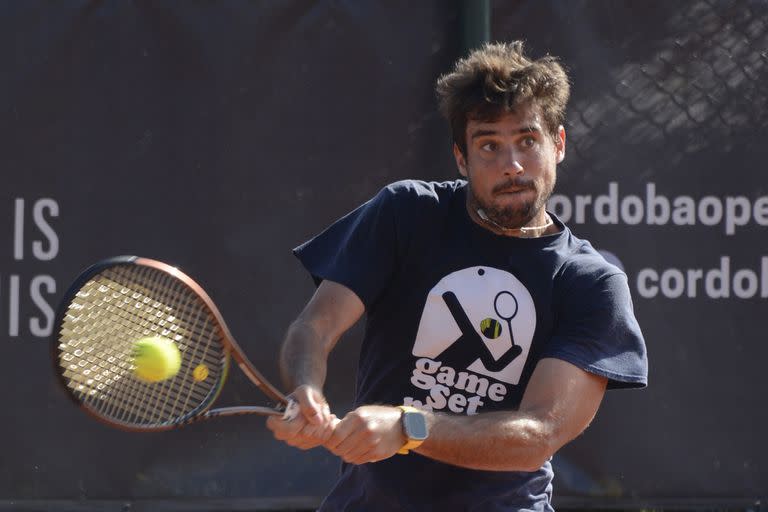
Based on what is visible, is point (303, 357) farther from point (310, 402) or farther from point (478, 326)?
point (478, 326)

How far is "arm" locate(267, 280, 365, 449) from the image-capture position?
102 inches

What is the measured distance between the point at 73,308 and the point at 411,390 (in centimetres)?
79

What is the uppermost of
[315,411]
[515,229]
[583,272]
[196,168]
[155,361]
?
[196,168]

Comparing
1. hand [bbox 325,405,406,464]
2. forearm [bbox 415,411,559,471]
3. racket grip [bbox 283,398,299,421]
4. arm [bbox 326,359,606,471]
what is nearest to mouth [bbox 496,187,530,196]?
arm [bbox 326,359,606,471]

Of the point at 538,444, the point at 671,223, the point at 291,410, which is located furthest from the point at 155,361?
the point at 671,223

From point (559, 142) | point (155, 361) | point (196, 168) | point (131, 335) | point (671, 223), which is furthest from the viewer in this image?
point (671, 223)

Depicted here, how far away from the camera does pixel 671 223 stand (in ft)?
13.5

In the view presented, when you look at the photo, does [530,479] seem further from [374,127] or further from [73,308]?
[374,127]

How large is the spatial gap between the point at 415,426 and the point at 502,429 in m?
0.22

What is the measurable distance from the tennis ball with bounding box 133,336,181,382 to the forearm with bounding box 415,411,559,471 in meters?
0.53

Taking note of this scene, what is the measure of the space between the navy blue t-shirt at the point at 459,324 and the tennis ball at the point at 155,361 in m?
0.48

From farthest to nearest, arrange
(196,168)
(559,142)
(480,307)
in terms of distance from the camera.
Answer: (196,168)
(559,142)
(480,307)

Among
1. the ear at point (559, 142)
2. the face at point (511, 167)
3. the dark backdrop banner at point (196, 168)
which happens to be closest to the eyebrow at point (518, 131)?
the face at point (511, 167)

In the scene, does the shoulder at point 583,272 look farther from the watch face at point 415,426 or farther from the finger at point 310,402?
the finger at point 310,402
